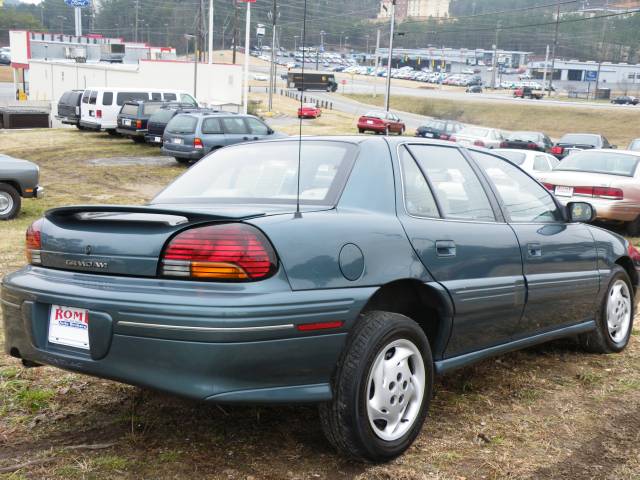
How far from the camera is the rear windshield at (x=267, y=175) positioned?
157 inches

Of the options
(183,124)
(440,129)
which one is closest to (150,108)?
(183,124)

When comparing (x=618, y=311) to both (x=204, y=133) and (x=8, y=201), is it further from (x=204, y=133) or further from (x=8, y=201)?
(x=204, y=133)

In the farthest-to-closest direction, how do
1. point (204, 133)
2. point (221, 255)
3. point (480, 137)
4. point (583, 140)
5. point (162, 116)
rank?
1. point (480, 137)
2. point (583, 140)
3. point (162, 116)
4. point (204, 133)
5. point (221, 255)

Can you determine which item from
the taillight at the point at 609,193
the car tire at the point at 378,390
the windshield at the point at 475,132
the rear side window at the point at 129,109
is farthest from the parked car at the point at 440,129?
the car tire at the point at 378,390

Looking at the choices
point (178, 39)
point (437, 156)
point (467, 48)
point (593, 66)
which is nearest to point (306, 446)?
point (437, 156)

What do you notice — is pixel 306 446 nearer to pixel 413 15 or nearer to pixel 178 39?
pixel 413 15

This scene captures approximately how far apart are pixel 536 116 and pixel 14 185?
6446 centimetres

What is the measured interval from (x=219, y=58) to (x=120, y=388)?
90.6 m

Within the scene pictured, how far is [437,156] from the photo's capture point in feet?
15.1

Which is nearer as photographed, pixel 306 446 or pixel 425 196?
pixel 306 446

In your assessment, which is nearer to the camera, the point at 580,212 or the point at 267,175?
the point at 267,175

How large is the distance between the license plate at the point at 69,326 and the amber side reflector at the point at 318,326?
0.93 metres

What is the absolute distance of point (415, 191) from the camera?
4.22 metres

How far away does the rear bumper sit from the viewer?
3197 mm
